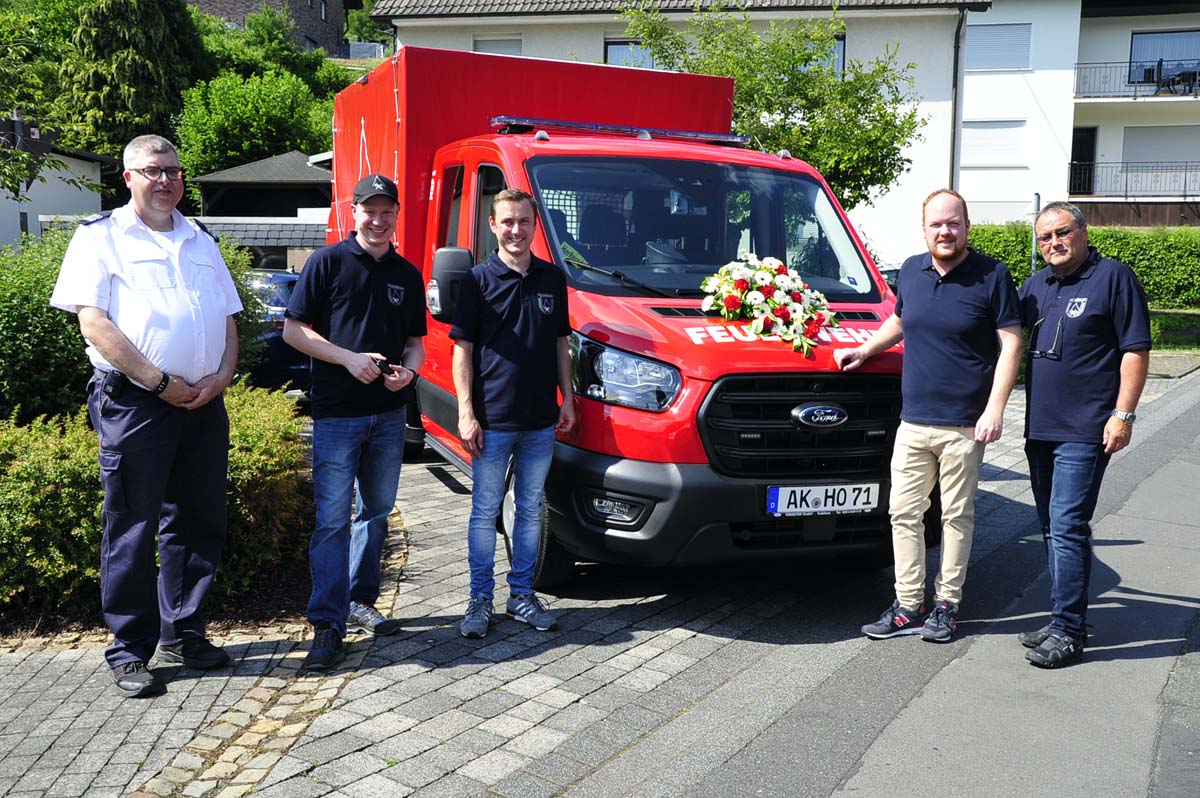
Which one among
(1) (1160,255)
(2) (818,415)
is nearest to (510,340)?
(2) (818,415)

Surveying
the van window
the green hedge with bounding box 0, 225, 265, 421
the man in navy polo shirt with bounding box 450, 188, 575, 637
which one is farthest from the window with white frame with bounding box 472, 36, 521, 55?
the man in navy polo shirt with bounding box 450, 188, 575, 637

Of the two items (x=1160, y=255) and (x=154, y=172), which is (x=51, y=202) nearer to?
(x=154, y=172)

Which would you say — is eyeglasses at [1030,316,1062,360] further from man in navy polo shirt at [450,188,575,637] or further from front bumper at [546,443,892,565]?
man in navy polo shirt at [450,188,575,637]

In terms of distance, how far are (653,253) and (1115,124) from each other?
1428 inches

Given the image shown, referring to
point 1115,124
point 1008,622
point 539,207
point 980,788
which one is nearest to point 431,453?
point 539,207

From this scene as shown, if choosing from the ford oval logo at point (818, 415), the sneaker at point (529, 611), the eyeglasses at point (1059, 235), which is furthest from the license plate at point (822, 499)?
the eyeglasses at point (1059, 235)

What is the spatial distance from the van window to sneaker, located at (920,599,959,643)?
302 centimetres

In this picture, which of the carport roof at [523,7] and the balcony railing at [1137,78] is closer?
the carport roof at [523,7]

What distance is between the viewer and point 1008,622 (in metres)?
5.26

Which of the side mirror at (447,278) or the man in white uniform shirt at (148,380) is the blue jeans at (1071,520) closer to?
the side mirror at (447,278)

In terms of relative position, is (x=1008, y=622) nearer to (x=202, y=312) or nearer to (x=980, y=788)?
(x=980, y=788)

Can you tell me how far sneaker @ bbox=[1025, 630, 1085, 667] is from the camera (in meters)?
4.63

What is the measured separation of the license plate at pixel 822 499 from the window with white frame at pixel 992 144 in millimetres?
30828

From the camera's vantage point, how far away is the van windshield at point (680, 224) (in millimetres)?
5508
